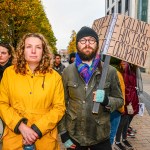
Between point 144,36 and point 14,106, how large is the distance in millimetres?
1649

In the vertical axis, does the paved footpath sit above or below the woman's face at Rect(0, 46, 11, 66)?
below

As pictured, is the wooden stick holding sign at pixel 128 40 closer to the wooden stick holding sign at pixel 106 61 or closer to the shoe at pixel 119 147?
the wooden stick holding sign at pixel 106 61

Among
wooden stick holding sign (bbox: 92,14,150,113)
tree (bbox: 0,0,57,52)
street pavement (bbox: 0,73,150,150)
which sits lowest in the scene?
street pavement (bbox: 0,73,150,150)

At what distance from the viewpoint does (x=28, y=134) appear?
282 centimetres

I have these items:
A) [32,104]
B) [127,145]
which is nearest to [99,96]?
[32,104]

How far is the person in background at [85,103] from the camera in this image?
314 centimetres

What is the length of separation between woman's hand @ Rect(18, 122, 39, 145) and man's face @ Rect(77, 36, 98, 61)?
3.25 feet

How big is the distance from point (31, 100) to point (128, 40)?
129cm

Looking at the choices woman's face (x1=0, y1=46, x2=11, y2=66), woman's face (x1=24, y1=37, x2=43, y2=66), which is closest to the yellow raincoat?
woman's face (x1=24, y1=37, x2=43, y2=66)

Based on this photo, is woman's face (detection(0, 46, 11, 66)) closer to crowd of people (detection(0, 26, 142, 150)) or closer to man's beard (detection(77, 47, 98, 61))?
crowd of people (detection(0, 26, 142, 150))

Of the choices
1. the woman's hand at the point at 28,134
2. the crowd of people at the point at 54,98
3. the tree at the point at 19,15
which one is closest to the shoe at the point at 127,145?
the crowd of people at the point at 54,98

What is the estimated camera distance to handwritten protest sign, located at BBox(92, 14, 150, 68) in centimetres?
323

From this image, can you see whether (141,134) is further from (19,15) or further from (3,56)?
(19,15)

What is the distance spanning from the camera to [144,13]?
31.7 meters
